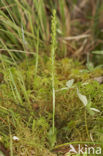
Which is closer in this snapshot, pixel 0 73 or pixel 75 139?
pixel 75 139

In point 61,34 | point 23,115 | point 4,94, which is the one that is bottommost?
point 23,115

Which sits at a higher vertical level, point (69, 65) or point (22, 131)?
point (69, 65)

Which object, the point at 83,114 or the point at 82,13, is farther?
the point at 82,13

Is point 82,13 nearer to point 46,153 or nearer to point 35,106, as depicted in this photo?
point 35,106

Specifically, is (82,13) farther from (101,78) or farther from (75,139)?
(75,139)

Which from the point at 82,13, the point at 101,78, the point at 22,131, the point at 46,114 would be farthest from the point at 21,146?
the point at 82,13

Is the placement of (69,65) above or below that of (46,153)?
above

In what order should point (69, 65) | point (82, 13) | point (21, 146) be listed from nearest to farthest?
point (21, 146) < point (69, 65) < point (82, 13)

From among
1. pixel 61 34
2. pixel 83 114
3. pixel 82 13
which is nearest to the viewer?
pixel 83 114

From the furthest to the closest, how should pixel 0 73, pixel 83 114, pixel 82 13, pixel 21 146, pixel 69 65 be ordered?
pixel 82 13
pixel 69 65
pixel 0 73
pixel 83 114
pixel 21 146

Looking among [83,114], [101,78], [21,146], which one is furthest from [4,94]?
[101,78]
